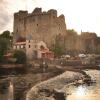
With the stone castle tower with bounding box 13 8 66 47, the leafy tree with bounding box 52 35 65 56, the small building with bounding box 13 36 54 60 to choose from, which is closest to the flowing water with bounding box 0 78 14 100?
the small building with bounding box 13 36 54 60

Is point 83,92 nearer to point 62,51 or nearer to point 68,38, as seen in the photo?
point 62,51

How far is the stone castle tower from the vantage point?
175ft

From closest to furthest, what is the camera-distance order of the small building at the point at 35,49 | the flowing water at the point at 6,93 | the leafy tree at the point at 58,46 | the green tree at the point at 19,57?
the flowing water at the point at 6,93, the green tree at the point at 19,57, the small building at the point at 35,49, the leafy tree at the point at 58,46

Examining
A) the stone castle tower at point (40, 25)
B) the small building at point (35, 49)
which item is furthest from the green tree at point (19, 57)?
the stone castle tower at point (40, 25)

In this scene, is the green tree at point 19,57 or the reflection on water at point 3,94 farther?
the green tree at point 19,57

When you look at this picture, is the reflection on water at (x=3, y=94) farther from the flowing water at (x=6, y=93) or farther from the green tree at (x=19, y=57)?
the green tree at (x=19, y=57)

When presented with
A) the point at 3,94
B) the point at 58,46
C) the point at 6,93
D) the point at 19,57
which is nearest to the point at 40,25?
the point at 58,46

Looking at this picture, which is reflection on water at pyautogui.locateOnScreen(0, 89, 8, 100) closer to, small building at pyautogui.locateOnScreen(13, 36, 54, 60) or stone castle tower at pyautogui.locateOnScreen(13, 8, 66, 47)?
small building at pyautogui.locateOnScreen(13, 36, 54, 60)

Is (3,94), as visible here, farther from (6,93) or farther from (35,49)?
(35,49)

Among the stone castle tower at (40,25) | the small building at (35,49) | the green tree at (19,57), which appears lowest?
the green tree at (19,57)

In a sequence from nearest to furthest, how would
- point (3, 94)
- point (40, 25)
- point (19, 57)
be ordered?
point (3, 94) → point (19, 57) → point (40, 25)

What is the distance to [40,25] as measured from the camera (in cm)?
5444

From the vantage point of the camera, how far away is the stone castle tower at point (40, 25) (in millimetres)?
53438

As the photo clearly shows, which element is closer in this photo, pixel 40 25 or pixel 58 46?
pixel 58 46
